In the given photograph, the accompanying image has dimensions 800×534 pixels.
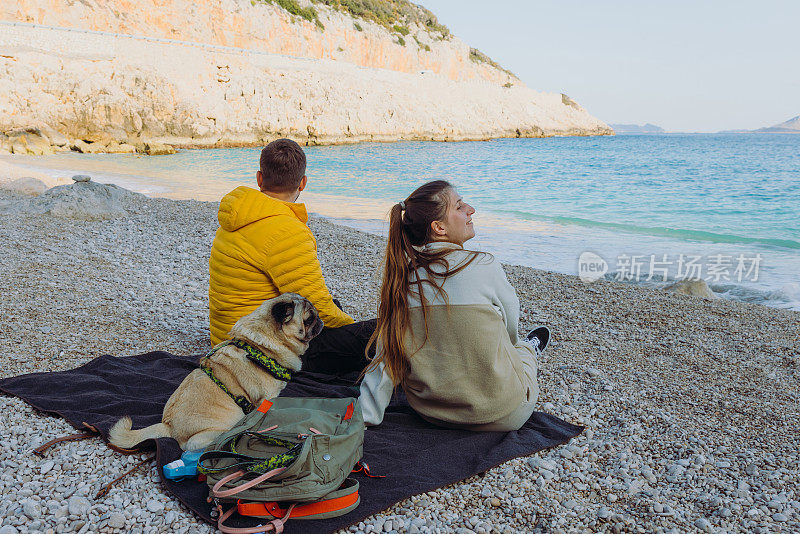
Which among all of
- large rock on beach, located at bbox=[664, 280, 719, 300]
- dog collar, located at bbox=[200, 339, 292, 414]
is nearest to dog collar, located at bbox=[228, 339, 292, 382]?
dog collar, located at bbox=[200, 339, 292, 414]

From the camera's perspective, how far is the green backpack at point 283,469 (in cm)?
259

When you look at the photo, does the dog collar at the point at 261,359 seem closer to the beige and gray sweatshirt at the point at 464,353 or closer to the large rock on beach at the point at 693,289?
the beige and gray sweatshirt at the point at 464,353

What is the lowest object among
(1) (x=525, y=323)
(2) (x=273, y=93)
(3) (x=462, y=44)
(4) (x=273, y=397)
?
(1) (x=525, y=323)

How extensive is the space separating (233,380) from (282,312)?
19.9 inches

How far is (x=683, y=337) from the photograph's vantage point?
20.7 ft

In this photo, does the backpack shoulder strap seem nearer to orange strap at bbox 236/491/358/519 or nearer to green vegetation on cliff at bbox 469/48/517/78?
orange strap at bbox 236/491/358/519

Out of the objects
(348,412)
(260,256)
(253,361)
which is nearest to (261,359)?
(253,361)

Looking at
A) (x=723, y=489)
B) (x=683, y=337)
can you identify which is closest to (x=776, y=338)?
(x=683, y=337)

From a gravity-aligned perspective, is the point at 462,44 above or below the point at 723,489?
above

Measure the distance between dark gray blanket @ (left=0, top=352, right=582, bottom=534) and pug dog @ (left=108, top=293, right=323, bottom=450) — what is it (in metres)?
0.15

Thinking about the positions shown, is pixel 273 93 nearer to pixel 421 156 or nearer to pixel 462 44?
pixel 421 156

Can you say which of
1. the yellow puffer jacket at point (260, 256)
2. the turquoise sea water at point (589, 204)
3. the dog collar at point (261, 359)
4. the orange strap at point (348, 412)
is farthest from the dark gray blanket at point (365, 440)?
the turquoise sea water at point (589, 204)

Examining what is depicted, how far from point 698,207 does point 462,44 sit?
76895 mm

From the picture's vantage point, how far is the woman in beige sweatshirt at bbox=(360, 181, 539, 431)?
10.6ft
